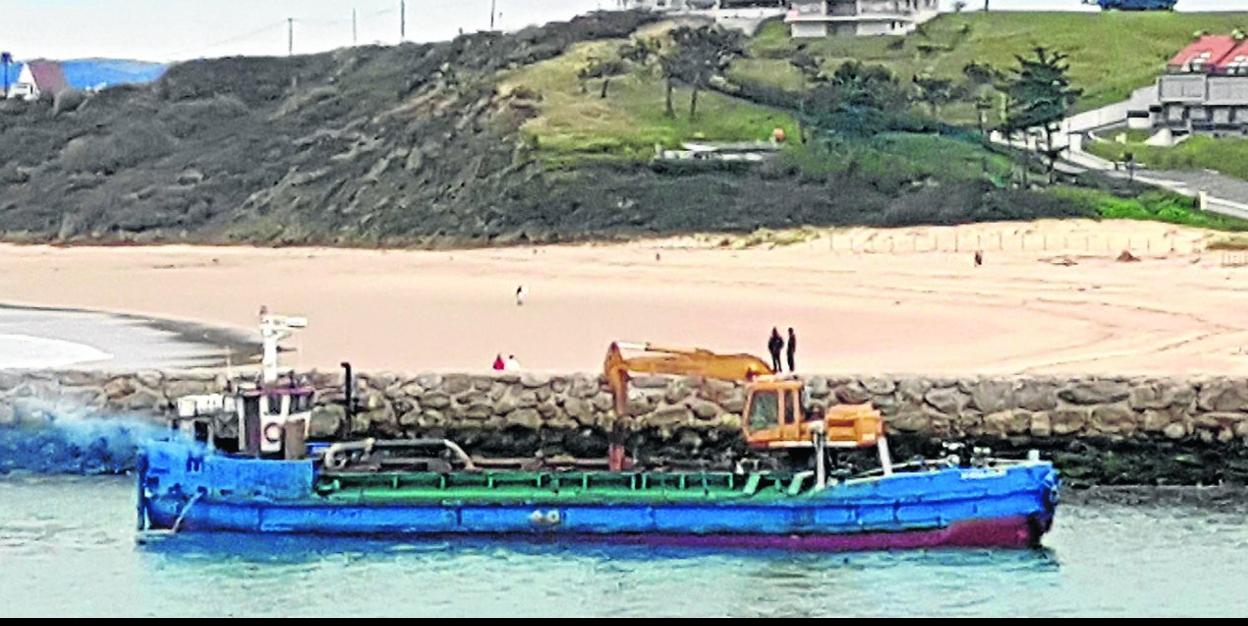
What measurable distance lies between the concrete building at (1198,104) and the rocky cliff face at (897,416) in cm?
6035

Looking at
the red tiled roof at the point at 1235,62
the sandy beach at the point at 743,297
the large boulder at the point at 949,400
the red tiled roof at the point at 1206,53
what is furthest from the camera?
the red tiled roof at the point at 1206,53

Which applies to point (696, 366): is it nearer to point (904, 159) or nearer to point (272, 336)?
point (272, 336)

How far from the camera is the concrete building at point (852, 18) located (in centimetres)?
11162

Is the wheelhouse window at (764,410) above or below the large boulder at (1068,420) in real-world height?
above

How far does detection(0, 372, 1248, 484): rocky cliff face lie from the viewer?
1277 inches

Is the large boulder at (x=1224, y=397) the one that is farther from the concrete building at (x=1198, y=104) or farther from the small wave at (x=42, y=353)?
Answer: the concrete building at (x=1198, y=104)

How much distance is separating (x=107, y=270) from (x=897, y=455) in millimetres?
45490

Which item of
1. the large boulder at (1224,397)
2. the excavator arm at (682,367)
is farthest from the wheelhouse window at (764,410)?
the large boulder at (1224,397)

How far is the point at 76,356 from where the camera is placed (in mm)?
44406

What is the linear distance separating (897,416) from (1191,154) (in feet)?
188

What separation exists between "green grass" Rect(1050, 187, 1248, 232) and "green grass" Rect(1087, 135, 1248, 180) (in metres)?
6.33

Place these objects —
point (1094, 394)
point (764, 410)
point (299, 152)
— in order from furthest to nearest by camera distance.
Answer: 1. point (299, 152)
2. point (1094, 394)
3. point (764, 410)

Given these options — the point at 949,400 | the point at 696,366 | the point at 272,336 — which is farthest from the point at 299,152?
the point at 272,336

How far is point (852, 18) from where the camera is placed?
11181cm
